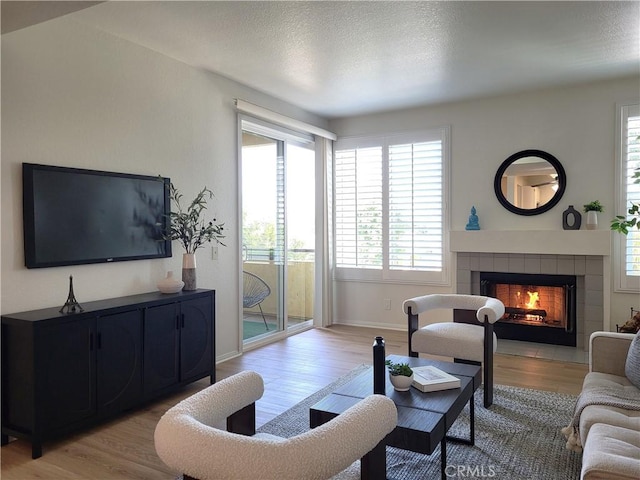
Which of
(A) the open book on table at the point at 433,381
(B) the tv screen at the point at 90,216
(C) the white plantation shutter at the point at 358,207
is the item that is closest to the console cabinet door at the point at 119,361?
(B) the tv screen at the point at 90,216

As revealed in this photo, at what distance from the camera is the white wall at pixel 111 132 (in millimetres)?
2855

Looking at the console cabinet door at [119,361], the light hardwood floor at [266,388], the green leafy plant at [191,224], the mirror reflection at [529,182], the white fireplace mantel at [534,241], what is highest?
the mirror reflection at [529,182]

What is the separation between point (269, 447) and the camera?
115 centimetres

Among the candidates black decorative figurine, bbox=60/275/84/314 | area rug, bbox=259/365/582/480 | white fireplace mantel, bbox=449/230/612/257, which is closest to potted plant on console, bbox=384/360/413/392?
area rug, bbox=259/365/582/480

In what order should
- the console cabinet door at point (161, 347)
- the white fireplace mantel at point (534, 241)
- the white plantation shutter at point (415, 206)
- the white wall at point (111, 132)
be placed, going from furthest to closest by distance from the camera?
the white plantation shutter at point (415, 206)
the white fireplace mantel at point (534, 241)
the console cabinet door at point (161, 347)
the white wall at point (111, 132)

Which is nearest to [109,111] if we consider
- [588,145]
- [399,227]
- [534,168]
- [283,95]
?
[283,95]

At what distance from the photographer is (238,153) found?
15.3 feet

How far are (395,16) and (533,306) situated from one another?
355 centimetres

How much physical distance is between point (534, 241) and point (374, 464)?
4.02 metres

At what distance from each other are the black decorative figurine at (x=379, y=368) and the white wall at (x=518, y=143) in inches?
130

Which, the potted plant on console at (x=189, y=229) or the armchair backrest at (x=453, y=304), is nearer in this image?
the armchair backrest at (x=453, y=304)

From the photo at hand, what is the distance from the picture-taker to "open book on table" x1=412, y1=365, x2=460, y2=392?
7.89 feet

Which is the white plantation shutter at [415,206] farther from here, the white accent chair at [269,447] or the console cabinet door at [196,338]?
the white accent chair at [269,447]

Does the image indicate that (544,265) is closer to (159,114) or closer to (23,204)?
(159,114)
